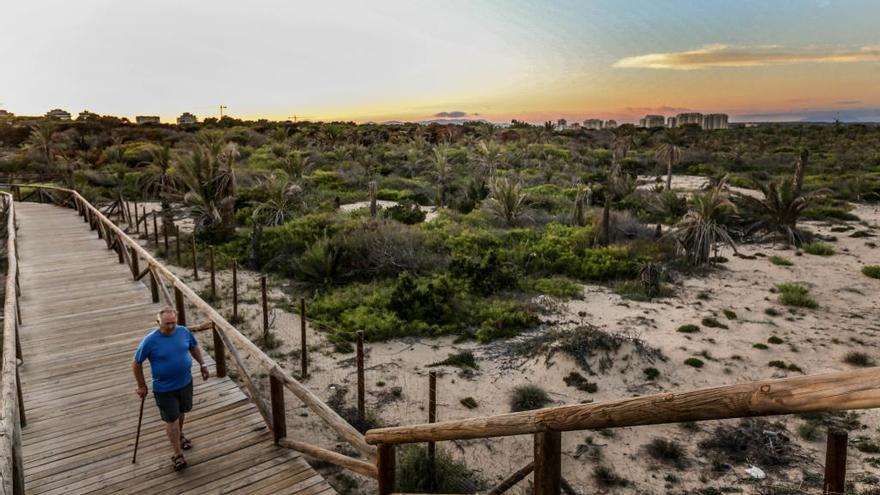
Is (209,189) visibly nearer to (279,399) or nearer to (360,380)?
(360,380)

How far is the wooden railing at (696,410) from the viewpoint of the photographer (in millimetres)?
1354

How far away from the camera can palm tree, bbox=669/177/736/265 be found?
14.0 m

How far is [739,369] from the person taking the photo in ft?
29.6

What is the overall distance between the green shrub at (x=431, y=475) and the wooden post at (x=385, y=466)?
92.2 inches

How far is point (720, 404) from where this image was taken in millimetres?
1659

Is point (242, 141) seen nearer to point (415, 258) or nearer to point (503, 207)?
point (503, 207)

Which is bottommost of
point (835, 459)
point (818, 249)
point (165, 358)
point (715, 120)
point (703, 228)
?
point (818, 249)

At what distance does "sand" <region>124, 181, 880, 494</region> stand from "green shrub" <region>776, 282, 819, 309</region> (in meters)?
0.23

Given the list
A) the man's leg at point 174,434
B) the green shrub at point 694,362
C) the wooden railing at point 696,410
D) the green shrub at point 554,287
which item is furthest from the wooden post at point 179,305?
the green shrub at point 694,362

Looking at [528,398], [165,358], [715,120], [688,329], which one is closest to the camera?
[165,358]

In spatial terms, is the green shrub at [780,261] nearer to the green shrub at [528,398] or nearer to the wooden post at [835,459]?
the green shrub at [528,398]

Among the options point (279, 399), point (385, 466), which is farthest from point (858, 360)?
point (279, 399)

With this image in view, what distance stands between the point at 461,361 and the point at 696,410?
767 centimetres

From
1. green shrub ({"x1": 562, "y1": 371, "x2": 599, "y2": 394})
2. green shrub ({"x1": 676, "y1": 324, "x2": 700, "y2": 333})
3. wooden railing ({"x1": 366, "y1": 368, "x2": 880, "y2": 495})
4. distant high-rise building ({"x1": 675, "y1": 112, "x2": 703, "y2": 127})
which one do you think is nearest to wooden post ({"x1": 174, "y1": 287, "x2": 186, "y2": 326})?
green shrub ({"x1": 562, "y1": 371, "x2": 599, "y2": 394})
